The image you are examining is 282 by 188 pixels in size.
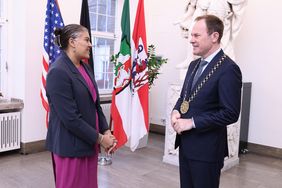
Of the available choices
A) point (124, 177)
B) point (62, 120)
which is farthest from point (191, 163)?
point (124, 177)

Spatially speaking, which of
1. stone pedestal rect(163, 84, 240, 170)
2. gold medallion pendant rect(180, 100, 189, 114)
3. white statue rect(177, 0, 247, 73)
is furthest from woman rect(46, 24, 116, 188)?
white statue rect(177, 0, 247, 73)

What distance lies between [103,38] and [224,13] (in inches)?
94.7

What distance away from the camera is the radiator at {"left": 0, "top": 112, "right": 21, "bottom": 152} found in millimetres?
3701

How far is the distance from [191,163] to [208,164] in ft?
0.30

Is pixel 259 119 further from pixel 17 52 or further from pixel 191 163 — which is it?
pixel 17 52

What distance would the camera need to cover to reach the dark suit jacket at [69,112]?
1532mm

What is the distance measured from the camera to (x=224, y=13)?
141 inches

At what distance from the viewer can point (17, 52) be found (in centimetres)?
390

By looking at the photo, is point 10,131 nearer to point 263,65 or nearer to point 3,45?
point 3,45

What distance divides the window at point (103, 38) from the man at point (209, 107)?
12.4ft

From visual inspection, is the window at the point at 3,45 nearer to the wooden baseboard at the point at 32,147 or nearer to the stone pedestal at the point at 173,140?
the wooden baseboard at the point at 32,147

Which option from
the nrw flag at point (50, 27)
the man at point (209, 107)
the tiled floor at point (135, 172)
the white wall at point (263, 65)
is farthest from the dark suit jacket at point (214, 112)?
the white wall at point (263, 65)

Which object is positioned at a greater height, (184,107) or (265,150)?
(184,107)

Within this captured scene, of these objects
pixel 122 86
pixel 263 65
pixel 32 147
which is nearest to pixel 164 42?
pixel 263 65
